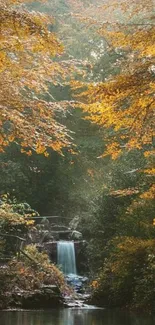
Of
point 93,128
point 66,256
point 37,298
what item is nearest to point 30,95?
point 37,298

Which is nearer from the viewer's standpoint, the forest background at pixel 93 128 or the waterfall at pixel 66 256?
the forest background at pixel 93 128

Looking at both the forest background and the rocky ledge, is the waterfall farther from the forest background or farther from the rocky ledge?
the rocky ledge

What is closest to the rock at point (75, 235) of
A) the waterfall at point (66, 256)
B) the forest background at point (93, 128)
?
the forest background at point (93, 128)

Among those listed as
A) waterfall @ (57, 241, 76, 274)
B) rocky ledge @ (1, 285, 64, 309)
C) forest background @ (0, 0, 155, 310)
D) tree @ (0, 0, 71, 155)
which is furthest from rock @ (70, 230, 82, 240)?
tree @ (0, 0, 71, 155)

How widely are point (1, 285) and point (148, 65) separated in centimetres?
976

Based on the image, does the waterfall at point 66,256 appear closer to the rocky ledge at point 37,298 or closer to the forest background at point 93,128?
the forest background at point 93,128

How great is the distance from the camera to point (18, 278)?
15.3 metres

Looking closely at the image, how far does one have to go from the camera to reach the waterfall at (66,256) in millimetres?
23308

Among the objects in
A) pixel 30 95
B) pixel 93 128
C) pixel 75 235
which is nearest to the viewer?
pixel 30 95

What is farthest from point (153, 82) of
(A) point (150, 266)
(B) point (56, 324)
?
(A) point (150, 266)

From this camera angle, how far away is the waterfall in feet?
76.5

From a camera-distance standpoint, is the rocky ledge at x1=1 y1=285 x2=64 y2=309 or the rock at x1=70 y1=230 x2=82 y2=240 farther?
the rock at x1=70 y1=230 x2=82 y2=240

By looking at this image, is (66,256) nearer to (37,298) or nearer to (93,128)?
(93,128)

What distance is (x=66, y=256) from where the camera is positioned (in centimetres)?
2391
